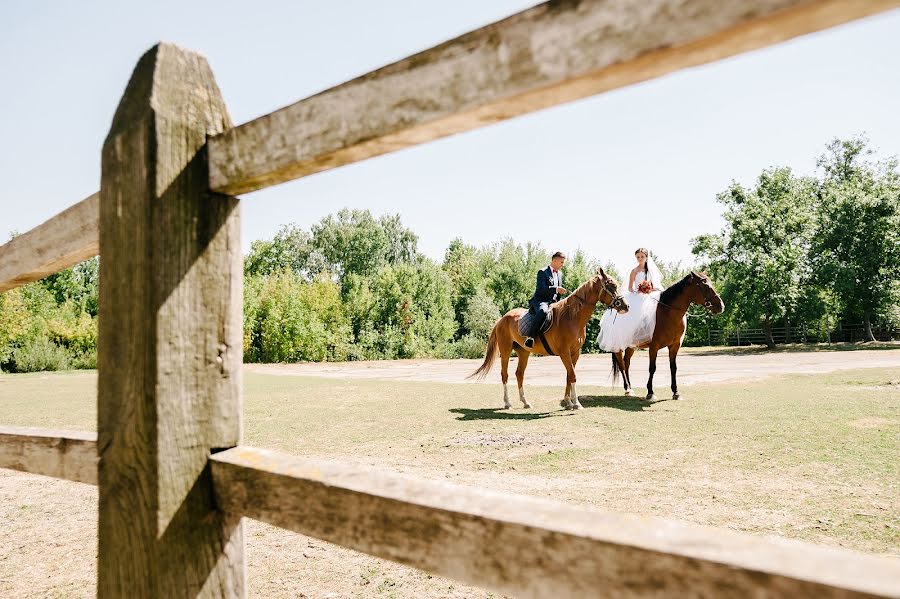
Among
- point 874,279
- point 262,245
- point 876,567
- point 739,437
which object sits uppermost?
point 262,245

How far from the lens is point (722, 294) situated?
1379 inches

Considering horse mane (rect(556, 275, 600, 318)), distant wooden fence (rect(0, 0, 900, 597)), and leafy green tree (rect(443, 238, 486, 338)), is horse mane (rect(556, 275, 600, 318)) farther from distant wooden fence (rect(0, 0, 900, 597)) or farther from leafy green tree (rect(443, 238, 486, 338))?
leafy green tree (rect(443, 238, 486, 338))

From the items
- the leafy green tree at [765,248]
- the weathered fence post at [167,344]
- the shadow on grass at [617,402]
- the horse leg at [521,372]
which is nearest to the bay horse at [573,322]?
the horse leg at [521,372]

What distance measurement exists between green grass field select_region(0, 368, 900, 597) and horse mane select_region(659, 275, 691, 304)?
1.92 meters

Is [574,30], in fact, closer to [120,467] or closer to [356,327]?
[120,467]

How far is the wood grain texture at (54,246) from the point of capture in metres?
1.71

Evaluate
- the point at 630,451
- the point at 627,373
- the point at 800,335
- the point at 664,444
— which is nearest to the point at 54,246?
the point at 630,451

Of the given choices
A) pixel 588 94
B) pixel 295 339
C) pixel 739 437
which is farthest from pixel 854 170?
pixel 588 94

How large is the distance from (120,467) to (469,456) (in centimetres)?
518

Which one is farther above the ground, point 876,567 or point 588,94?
point 588,94

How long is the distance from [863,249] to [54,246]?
129 ft

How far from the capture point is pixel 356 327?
122 ft

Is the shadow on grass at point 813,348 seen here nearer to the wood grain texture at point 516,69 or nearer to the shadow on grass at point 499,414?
the shadow on grass at point 499,414

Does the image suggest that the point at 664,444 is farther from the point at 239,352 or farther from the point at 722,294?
the point at 722,294
